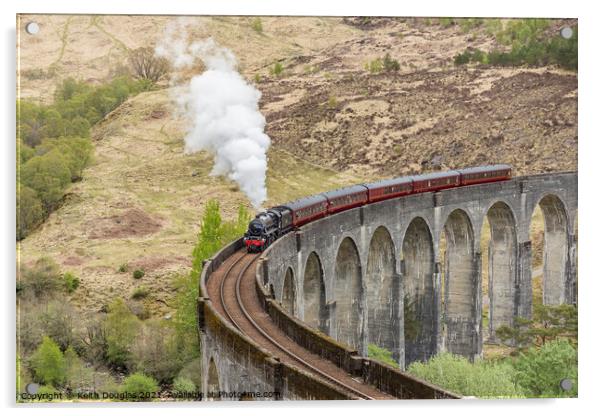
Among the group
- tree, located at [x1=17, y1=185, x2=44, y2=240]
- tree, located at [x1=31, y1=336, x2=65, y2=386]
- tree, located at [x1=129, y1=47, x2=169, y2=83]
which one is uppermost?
tree, located at [x1=129, y1=47, x2=169, y2=83]

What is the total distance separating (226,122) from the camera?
3706 centimetres

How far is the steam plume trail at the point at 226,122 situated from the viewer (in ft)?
117

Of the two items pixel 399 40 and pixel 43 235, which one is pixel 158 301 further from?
pixel 399 40

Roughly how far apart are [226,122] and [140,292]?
311 inches

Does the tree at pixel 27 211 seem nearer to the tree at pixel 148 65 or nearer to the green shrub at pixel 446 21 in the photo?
the tree at pixel 148 65

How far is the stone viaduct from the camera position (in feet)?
107

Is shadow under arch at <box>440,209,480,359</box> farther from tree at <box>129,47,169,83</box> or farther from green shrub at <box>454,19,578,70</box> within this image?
tree at <box>129,47,169,83</box>

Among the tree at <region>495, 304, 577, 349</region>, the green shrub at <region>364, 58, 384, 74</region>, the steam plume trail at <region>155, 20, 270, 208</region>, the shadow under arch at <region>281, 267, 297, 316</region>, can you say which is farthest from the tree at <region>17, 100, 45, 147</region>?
the tree at <region>495, 304, 577, 349</region>

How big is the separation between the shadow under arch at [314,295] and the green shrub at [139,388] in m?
7.93

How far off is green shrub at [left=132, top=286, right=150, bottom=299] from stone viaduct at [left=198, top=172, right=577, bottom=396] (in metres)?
7.02

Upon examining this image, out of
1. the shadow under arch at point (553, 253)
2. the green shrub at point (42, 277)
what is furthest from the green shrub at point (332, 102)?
the green shrub at point (42, 277)

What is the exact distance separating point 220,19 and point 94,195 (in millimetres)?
11230

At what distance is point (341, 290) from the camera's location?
118 ft

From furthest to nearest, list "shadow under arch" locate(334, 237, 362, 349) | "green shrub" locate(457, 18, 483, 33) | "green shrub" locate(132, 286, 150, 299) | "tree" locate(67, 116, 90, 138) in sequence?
1. "green shrub" locate(132, 286, 150, 299)
2. "shadow under arch" locate(334, 237, 362, 349)
3. "tree" locate(67, 116, 90, 138)
4. "green shrub" locate(457, 18, 483, 33)
